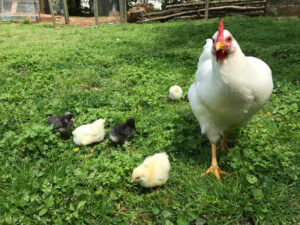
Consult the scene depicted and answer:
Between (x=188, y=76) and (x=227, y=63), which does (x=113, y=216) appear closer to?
(x=227, y=63)

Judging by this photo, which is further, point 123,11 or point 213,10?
point 123,11

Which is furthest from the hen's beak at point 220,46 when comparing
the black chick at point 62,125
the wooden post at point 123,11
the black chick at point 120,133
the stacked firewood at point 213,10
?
the wooden post at point 123,11

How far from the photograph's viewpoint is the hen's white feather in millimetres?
1982

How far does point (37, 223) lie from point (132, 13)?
540 inches

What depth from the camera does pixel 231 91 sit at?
202cm

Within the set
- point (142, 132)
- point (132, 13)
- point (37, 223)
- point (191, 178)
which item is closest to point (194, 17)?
point (132, 13)

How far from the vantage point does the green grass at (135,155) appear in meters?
2.02

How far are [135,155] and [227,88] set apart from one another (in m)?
1.26

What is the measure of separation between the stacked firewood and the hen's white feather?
35.7ft

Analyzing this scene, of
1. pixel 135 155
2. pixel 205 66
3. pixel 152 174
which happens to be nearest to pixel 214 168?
pixel 152 174

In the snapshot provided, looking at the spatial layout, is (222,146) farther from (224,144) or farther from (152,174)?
(152,174)

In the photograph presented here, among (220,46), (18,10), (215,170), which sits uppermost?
(18,10)

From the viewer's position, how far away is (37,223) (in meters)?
1.88

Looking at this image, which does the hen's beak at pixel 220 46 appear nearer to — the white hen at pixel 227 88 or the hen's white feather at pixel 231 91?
the white hen at pixel 227 88
